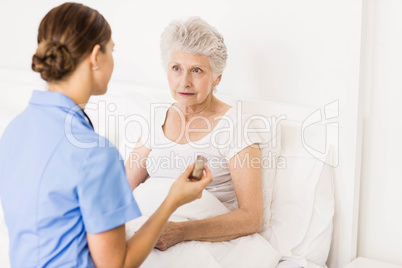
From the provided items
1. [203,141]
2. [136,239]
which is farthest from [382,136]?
[136,239]

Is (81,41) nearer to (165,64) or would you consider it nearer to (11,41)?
(165,64)

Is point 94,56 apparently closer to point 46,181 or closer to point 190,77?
point 46,181

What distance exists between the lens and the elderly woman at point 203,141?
1769 millimetres

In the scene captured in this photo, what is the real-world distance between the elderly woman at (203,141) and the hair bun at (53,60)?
71cm

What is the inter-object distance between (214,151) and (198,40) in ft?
1.38

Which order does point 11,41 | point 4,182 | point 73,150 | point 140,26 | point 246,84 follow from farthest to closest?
point 11,41, point 140,26, point 246,84, point 4,182, point 73,150

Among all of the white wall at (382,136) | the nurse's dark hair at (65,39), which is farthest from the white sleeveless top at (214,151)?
the nurse's dark hair at (65,39)

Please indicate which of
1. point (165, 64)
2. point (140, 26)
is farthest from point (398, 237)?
point (140, 26)

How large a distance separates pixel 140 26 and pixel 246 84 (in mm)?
707

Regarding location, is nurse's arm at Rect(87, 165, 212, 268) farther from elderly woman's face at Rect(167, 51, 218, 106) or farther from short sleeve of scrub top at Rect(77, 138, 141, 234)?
elderly woman's face at Rect(167, 51, 218, 106)

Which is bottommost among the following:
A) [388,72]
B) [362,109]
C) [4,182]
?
[4,182]

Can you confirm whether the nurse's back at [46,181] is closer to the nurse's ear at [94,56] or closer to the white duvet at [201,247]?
the nurse's ear at [94,56]

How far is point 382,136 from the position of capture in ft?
5.90

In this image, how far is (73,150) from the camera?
1.11 metres
